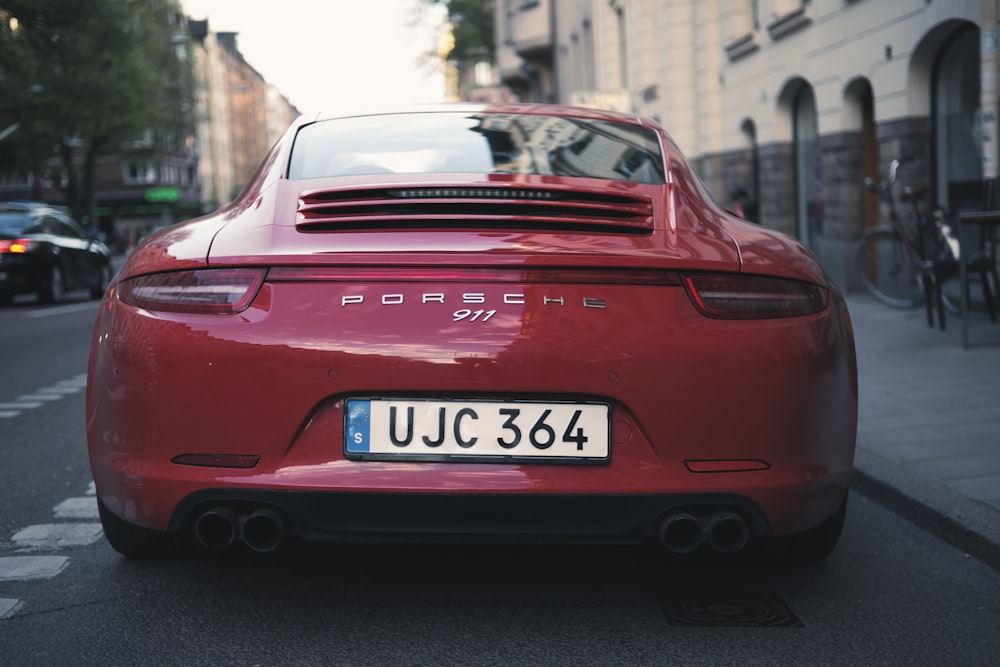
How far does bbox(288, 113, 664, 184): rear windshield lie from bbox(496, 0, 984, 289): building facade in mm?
7637

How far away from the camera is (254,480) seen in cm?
303

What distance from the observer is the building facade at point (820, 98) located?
41.4 feet

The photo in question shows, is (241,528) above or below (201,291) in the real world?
below

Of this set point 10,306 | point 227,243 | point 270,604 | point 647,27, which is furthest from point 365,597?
point 647,27

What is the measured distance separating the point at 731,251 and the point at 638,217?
268 mm

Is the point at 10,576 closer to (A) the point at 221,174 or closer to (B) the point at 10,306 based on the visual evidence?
(B) the point at 10,306

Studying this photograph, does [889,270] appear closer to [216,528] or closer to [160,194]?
[216,528]

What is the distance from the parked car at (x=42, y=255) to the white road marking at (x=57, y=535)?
15.5m

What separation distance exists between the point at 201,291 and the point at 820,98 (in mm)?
14378

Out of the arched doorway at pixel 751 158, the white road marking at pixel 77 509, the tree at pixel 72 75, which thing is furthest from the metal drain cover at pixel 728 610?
the tree at pixel 72 75

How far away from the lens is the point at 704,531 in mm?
3096

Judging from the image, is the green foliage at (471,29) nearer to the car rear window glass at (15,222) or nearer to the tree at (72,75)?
the tree at (72,75)

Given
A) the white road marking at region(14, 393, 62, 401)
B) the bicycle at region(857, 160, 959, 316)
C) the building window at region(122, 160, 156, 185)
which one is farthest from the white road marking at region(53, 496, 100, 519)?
the building window at region(122, 160, 156, 185)

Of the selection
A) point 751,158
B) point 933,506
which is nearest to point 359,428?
point 933,506
